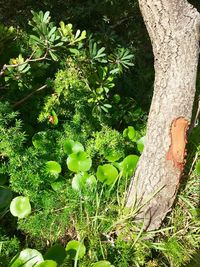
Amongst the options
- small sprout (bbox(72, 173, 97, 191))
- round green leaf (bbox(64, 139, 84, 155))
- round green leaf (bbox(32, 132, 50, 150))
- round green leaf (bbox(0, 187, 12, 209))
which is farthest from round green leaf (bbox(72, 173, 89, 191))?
round green leaf (bbox(0, 187, 12, 209))

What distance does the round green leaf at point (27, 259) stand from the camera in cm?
163

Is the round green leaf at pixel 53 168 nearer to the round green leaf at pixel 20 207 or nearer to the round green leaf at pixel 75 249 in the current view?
the round green leaf at pixel 20 207

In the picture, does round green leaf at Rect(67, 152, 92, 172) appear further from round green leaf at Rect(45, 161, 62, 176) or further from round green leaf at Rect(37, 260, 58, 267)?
round green leaf at Rect(37, 260, 58, 267)

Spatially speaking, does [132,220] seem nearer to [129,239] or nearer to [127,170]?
[129,239]

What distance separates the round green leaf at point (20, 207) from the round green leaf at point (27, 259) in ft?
0.82

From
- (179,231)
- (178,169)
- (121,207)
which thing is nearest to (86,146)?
(121,207)

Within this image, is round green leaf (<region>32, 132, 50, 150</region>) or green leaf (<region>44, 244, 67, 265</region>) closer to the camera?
green leaf (<region>44, 244, 67, 265</region>)

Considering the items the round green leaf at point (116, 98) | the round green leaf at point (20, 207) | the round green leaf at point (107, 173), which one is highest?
the round green leaf at point (116, 98)

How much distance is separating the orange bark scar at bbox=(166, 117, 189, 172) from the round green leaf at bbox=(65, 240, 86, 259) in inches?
23.5

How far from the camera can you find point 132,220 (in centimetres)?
200

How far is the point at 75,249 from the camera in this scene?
6.05ft

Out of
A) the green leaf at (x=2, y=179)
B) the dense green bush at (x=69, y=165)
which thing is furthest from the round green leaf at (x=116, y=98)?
the green leaf at (x=2, y=179)

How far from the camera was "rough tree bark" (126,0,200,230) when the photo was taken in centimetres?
166

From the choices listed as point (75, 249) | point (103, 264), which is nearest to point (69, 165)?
point (75, 249)
